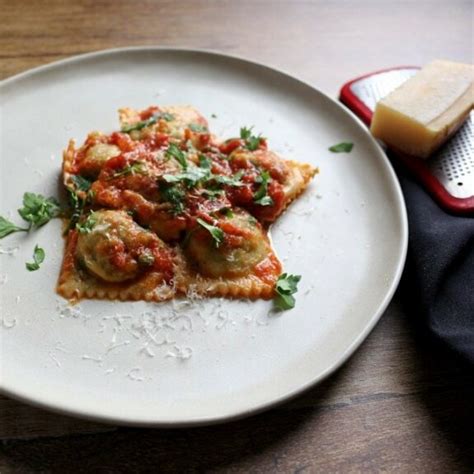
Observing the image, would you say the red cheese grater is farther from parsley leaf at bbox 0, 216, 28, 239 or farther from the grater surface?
parsley leaf at bbox 0, 216, 28, 239

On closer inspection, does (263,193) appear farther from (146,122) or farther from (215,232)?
(146,122)

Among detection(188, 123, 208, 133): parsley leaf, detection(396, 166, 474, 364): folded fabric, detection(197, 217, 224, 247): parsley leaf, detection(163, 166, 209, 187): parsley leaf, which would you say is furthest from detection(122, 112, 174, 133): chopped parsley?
detection(396, 166, 474, 364): folded fabric

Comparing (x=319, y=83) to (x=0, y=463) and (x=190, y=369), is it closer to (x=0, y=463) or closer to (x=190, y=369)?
(x=190, y=369)

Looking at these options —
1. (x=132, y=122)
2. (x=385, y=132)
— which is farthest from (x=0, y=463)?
(x=385, y=132)

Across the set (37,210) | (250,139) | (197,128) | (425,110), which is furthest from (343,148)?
(37,210)

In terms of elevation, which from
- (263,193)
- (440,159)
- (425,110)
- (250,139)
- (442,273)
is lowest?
(442,273)

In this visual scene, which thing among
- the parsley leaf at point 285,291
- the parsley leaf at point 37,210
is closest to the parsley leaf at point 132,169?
the parsley leaf at point 37,210

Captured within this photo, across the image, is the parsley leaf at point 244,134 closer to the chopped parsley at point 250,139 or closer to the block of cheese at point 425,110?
the chopped parsley at point 250,139
